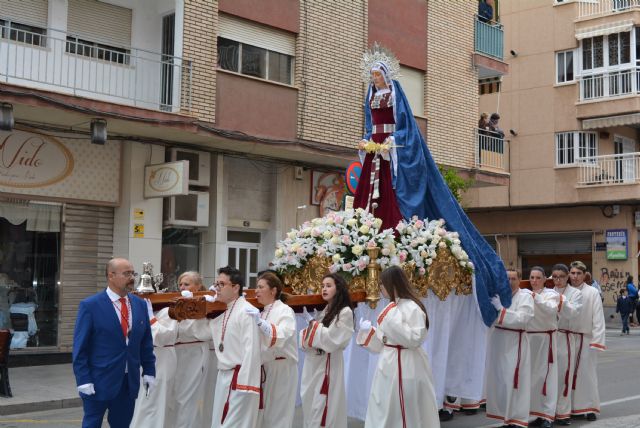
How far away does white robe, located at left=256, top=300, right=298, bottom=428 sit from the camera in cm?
761

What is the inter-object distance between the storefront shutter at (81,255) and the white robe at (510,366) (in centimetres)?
878

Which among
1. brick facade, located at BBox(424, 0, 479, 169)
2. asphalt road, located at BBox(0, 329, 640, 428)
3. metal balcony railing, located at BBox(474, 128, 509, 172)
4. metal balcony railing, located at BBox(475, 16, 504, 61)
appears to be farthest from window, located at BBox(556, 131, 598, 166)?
asphalt road, located at BBox(0, 329, 640, 428)

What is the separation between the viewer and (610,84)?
1222 inches

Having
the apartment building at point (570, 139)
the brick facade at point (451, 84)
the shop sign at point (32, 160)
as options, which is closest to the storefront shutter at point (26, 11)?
the shop sign at point (32, 160)

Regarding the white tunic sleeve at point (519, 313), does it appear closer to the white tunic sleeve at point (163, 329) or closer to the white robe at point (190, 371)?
the white robe at point (190, 371)

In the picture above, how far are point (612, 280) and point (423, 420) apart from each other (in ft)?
84.4

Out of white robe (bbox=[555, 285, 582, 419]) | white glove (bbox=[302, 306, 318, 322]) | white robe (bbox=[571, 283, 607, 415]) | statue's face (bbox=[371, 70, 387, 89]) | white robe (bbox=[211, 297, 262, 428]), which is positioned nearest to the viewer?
white robe (bbox=[211, 297, 262, 428])

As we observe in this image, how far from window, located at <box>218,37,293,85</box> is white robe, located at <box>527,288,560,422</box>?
959 centimetres

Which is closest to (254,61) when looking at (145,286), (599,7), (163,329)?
(163,329)

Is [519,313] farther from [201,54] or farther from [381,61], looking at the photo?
[201,54]

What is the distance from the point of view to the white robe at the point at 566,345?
1063cm

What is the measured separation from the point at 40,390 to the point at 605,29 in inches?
983

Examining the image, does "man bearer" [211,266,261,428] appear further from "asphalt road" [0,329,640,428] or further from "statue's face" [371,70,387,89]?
"statue's face" [371,70,387,89]

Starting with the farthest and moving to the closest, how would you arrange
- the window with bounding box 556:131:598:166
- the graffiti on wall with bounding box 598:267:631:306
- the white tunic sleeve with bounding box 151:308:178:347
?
the window with bounding box 556:131:598:166 < the graffiti on wall with bounding box 598:267:631:306 < the white tunic sleeve with bounding box 151:308:178:347
